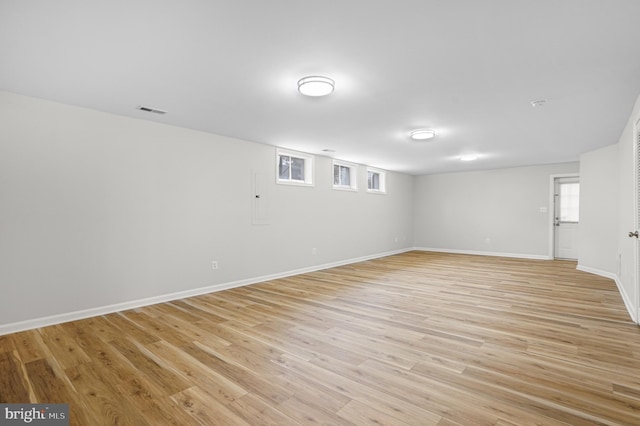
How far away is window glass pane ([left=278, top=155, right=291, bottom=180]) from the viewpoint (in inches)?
228

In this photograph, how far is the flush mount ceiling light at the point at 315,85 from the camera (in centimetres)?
271

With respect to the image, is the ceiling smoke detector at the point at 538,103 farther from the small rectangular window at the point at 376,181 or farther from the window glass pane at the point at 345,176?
the small rectangular window at the point at 376,181

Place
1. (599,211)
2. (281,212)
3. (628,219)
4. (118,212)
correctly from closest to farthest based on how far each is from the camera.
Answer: (118,212) < (628,219) < (281,212) < (599,211)

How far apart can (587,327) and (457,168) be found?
5865 mm

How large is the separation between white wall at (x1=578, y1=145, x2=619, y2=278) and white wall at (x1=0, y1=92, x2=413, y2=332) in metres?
5.90

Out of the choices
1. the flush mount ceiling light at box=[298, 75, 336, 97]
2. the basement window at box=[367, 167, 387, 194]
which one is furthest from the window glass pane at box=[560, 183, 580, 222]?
the flush mount ceiling light at box=[298, 75, 336, 97]

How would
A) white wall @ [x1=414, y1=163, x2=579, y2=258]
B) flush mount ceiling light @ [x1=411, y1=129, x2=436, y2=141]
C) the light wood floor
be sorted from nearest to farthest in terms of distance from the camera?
the light wood floor, flush mount ceiling light @ [x1=411, y1=129, x2=436, y2=141], white wall @ [x1=414, y1=163, x2=579, y2=258]

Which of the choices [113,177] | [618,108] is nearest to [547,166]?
[618,108]

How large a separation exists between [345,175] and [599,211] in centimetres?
513

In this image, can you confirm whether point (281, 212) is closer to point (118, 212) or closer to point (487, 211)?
point (118, 212)

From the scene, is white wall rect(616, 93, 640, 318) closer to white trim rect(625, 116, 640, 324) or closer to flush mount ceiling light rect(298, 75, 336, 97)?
white trim rect(625, 116, 640, 324)

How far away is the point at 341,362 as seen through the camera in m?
2.38

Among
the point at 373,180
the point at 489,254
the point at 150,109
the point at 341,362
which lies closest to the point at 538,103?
the point at 341,362

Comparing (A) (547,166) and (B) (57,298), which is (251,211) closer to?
(B) (57,298)
